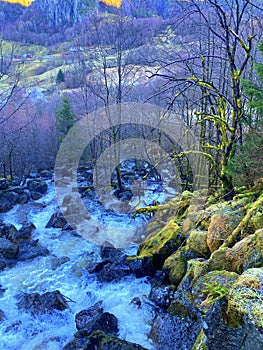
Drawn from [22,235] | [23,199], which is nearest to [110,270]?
[22,235]

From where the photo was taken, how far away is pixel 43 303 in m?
7.17

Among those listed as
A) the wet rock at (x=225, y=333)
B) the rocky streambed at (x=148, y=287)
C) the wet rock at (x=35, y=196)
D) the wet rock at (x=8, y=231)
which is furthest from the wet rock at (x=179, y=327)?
the wet rock at (x=35, y=196)

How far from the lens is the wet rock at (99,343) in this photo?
4934 millimetres

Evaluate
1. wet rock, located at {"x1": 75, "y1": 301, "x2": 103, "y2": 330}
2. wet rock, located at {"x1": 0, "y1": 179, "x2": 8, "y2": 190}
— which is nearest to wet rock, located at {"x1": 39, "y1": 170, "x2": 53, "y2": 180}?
wet rock, located at {"x1": 0, "y1": 179, "x2": 8, "y2": 190}

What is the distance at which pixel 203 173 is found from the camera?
416 inches

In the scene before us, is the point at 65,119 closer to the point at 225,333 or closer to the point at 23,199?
the point at 23,199

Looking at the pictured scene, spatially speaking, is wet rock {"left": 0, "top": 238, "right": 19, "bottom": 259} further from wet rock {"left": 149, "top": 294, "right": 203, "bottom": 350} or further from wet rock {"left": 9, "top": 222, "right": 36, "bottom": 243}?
wet rock {"left": 149, "top": 294, "right": 203, "bottom": 350}

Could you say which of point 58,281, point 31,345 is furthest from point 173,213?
point 31,345

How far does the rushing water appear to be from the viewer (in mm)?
6211

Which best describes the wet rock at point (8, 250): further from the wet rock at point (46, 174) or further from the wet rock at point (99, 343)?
the wet rock at point (46, 174)

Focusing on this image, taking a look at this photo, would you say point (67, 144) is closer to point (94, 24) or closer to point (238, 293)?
point (94, 24)

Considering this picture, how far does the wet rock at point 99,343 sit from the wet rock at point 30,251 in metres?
4.70

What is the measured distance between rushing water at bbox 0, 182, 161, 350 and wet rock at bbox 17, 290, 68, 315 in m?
0.13

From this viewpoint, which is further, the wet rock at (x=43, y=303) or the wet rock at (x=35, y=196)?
the wet rock at (x=35, y=196)
